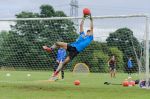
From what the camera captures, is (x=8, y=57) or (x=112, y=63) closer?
(x=8, y=57)

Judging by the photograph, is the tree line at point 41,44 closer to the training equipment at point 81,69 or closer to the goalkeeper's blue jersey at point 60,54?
the training equipment at point 81,69

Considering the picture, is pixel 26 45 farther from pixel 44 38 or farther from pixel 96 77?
pixel 96 77

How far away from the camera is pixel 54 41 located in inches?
1010

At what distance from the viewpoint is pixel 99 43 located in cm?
2478

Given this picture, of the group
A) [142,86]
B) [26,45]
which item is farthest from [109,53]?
[142,86]

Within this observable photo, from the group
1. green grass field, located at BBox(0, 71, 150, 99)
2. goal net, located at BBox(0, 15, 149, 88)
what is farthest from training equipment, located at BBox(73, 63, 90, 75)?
green grass field, located at BBox(0, 71, 150, 99)

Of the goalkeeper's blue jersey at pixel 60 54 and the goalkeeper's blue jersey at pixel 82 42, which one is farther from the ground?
the goalkeeper's blue jersey at pixel 82 42

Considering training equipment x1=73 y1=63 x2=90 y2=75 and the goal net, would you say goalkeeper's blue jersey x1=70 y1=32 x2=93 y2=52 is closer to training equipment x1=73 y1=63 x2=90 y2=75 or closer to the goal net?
the goal net

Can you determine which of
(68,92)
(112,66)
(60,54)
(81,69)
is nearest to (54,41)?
(60,54)

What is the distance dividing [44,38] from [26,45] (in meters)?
1.04

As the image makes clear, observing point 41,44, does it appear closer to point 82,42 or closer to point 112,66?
point 112,66

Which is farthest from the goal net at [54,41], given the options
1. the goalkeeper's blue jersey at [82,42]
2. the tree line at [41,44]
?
the goalkeeper's blue jersey at [82,42]

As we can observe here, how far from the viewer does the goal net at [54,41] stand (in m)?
23.3

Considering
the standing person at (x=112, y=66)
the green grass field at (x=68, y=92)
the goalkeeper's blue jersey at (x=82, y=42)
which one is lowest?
the standing person at (x=112, y=66)
